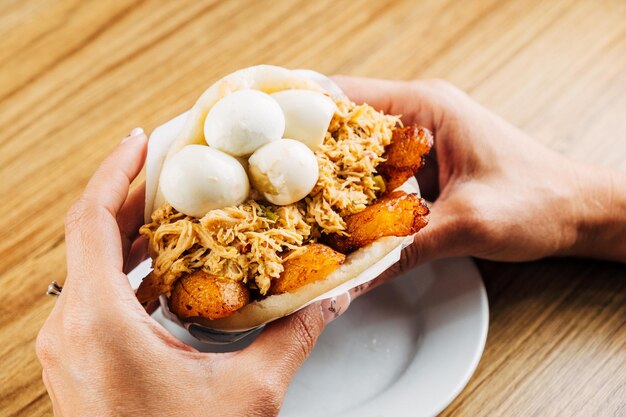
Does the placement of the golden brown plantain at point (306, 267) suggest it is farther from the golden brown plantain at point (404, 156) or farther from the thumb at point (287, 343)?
→ the golden brown plantain at point (404, 156)

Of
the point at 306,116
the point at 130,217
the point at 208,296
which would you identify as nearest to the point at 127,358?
the point at 208,296

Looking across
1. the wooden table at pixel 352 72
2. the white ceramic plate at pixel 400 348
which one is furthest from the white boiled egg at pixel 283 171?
the wooden table at pixel 352 72

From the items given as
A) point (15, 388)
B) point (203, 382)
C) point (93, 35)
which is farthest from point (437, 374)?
point (93, 35)

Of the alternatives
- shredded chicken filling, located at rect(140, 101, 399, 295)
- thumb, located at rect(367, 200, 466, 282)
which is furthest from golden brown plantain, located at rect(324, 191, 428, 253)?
thumb, located at rect(367, 200, 466, 282)

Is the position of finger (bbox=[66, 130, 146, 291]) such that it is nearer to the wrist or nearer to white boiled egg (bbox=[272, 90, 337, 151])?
white boiled egg (bbox=[272, 90, 337, 151])

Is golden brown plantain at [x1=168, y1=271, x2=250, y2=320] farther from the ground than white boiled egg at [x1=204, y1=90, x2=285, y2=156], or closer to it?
closer to it

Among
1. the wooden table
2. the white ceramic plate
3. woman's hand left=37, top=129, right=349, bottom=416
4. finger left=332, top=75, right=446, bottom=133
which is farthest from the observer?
finger left=332, top=75, right=446, bottom=133

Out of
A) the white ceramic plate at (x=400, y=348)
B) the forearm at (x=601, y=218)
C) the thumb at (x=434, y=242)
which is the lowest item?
the forearm at (x=601, y=218)
